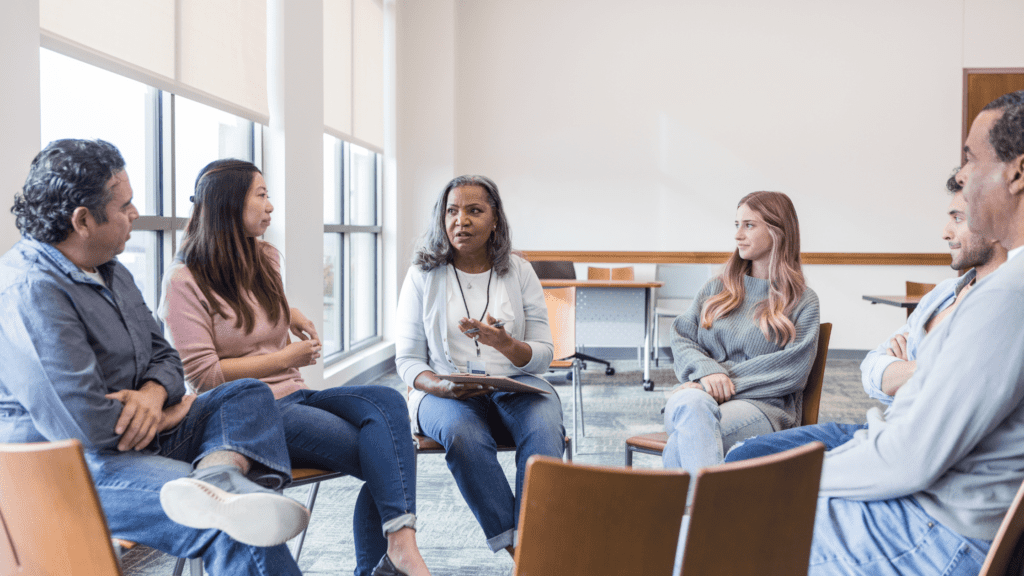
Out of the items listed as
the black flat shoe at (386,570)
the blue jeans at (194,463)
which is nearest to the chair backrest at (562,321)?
the black flat shoe at (386,570)

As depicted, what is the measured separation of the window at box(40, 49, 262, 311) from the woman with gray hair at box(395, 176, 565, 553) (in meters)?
1.13

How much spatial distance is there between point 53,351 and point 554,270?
4.48 m

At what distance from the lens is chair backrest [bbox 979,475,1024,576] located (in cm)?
95

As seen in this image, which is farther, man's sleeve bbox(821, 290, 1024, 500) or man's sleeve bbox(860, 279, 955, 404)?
man's sleeve bbox(860, 279, 955, 404)

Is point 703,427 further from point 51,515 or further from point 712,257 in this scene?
point 712,257

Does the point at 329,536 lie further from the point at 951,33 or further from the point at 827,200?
the point at 951,33

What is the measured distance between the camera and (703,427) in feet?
6.28

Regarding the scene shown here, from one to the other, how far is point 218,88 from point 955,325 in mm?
3019

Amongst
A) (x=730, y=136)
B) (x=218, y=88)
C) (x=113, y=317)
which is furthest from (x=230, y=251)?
(x=730, y=136)

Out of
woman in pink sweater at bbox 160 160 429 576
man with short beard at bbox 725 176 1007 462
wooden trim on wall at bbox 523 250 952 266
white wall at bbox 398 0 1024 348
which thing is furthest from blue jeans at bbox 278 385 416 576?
white wall at bbox 398 0 1024 348

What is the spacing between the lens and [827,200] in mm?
6527

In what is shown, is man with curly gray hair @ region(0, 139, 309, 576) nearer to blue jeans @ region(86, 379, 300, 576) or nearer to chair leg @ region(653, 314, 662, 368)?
blue jeans @ region(86, 379, 300, 576)

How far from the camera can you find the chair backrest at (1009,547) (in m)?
0.95

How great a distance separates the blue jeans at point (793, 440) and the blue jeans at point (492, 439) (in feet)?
1.68
